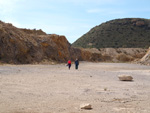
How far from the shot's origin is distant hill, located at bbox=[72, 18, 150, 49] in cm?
8500

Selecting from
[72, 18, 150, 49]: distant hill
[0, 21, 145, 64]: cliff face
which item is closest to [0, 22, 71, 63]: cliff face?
[0, 21, 145, 64]: cliff face

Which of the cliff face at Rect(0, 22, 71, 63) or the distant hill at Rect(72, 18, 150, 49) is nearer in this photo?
the cliff face at Rect(0, 22, 71, 63)

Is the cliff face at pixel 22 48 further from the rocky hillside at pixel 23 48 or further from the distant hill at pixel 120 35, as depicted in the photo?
the distant hill at pixel 120 35

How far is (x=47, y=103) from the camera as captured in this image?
6.33m

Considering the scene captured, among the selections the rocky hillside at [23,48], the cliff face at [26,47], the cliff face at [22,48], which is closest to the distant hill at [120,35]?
the cliff face at [26,47]

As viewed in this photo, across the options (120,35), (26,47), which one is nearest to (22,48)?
(26,47)

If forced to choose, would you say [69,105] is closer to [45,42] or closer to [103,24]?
[45,42]

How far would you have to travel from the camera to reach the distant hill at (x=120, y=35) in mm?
85000

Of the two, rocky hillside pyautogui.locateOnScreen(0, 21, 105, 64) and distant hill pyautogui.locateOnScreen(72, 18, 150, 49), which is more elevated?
distant hill pyautogui.locateOnScreen(72, 18, 150, 49)

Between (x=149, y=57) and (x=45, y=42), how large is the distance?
2260cm

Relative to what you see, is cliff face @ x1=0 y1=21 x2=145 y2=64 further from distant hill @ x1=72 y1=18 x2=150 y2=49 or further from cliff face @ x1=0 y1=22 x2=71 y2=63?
distant hill @ x1=72 y1=18 x2=150 y2=49

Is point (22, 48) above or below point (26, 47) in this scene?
below

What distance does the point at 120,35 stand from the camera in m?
89.7

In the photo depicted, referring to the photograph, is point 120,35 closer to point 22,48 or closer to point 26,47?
point 26,47
